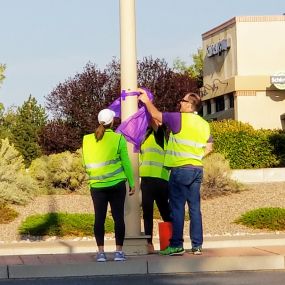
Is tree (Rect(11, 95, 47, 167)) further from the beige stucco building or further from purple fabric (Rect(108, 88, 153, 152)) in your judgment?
purple fabric (Rect(108, 88, 153, 152))

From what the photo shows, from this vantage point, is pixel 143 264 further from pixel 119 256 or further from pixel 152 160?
pixel 152 160

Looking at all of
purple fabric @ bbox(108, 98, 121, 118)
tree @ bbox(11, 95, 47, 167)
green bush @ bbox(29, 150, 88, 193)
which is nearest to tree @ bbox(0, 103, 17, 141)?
tree @ bbox(11, 95, 47, 167)

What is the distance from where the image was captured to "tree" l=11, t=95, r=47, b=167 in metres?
45.8

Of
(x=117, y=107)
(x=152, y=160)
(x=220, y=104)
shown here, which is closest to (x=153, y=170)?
(x=152, y=160)

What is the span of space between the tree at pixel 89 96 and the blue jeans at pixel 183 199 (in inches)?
1285

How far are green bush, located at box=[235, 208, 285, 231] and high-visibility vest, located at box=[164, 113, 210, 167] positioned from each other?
7.28 meters

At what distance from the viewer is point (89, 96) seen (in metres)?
44.9

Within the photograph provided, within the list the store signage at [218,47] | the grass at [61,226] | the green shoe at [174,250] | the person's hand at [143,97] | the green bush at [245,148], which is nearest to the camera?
the person's hand at [143,97]

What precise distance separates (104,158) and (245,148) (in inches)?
1022

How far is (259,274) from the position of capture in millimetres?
9805


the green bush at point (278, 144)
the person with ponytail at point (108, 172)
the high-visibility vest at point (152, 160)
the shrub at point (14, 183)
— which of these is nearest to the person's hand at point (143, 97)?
the person with ponytail at point (108, 172)

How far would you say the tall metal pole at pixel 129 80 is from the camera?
35.9 ft

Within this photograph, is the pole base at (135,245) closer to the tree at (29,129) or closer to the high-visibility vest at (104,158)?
the high-visibility vest at (104,158)

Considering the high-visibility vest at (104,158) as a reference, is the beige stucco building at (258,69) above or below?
above
